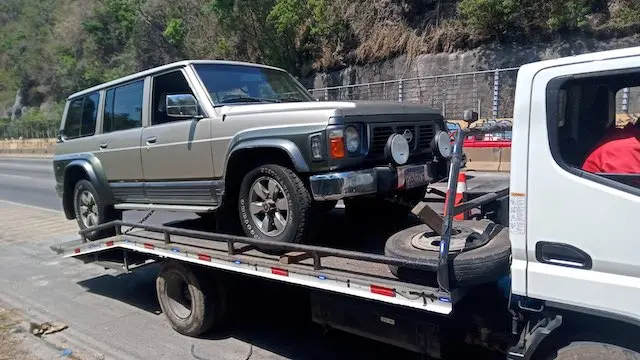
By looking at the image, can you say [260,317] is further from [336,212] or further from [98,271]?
[98,271]

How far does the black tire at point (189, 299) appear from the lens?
15.9 ft

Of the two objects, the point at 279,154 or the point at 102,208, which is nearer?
the point at 279,154

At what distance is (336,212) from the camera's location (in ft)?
18.8

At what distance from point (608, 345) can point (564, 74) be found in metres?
1.34

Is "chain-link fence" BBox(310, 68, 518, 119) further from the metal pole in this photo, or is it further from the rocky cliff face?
the metal pole

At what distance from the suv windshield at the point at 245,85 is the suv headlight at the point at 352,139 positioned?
1416mm

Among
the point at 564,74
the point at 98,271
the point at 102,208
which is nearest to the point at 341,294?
the point at 564,74

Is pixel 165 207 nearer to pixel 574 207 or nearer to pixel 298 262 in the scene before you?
pixel 298 262

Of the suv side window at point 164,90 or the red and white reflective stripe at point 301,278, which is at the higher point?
the suv side window at point 164,90

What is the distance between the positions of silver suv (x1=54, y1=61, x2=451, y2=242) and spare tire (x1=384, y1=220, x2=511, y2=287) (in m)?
0.67

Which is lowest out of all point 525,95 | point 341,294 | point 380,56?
point 341,294

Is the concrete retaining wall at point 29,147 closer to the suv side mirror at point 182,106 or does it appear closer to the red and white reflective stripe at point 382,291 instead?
the suv side mirror at point 182,106

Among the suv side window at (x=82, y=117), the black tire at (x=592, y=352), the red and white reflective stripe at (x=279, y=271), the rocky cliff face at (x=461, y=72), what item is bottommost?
the black tire at (x=592, y=352)

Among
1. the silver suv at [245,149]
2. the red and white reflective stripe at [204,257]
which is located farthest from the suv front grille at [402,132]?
the red and white reflective stripe at [204,257]
